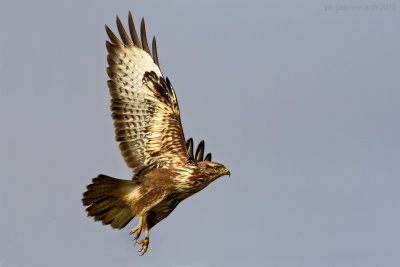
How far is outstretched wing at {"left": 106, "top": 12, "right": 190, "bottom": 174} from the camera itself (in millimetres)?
10023

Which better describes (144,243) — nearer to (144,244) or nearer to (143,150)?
(144,244)

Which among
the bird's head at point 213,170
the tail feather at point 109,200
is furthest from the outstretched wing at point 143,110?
the tail feather at point 109,200

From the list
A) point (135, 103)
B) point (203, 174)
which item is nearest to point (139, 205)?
point (203, 174)

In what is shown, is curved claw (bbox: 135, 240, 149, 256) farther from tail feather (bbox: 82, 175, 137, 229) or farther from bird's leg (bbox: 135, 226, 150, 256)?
tail feather (bbox: 82, 175, 137, 229)

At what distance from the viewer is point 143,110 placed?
33.3 feet

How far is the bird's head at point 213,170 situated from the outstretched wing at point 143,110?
A: 47cm

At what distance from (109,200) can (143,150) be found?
1111mm

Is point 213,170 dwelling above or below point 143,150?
below

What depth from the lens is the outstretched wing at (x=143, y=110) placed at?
10.0 m

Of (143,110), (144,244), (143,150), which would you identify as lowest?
(144,244)

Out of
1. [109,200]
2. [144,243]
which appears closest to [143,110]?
[109,200]

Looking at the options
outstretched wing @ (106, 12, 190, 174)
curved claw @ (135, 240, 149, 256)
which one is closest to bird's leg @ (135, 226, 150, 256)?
curved claw @ (135, 240, 149, 256)

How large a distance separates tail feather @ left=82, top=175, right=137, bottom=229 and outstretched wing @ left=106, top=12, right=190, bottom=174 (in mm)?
576

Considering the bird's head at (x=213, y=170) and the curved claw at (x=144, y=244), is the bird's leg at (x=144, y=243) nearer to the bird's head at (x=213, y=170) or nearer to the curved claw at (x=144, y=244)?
the curved claw at (x=144, y=244)
